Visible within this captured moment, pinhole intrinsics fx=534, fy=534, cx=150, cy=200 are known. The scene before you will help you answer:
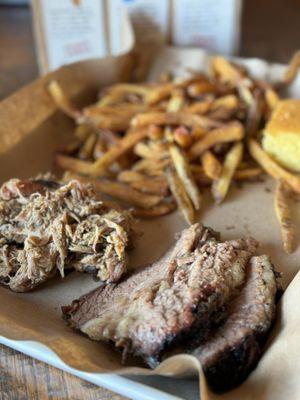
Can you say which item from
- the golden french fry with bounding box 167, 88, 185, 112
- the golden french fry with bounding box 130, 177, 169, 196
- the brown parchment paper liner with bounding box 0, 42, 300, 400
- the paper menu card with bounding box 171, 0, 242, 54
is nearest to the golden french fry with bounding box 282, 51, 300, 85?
the brown parchment paper liner with bounding box 0, 42, 300, 400

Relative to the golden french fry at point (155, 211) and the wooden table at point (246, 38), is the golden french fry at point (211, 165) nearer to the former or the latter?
the golden french fry at point (155, 211)

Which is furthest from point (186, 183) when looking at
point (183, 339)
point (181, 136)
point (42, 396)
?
point (42, 396)

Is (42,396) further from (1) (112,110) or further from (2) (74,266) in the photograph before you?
(1) (112,110)

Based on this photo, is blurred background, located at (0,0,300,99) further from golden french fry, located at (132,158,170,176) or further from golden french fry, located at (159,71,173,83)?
golden french fry, located at (132,158,170,176)

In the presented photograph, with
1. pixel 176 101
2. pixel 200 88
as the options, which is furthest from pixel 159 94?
pixel 200 88

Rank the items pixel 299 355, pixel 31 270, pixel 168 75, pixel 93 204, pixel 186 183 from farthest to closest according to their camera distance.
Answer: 1. pixel 168 75
2. pixel 186 183
3. pixel 93 204
4. pixel 31 270
5. pixel 299 355

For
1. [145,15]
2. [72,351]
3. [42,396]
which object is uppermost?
[145,15]

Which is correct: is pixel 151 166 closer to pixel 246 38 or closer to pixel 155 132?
pixel 155 132
